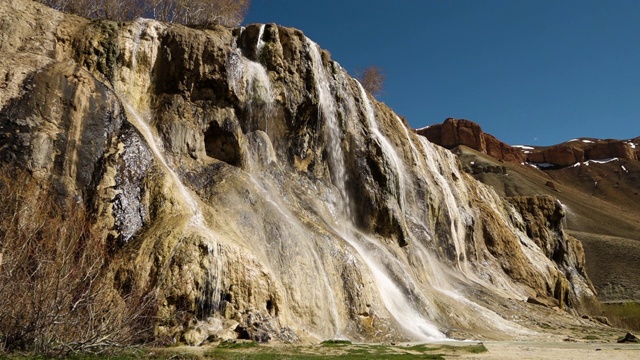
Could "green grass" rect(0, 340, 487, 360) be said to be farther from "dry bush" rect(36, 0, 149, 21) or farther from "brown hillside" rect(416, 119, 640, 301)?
"brown hillside" rect(416, 119, 640, 301)

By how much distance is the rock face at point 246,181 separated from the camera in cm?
1959

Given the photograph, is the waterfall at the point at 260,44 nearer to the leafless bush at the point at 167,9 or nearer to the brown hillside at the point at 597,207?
the leafless bush at the point at 167,9

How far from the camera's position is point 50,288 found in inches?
509

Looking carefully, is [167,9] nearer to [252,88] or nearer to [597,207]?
[252,88]

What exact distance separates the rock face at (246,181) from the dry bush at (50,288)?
1.37m

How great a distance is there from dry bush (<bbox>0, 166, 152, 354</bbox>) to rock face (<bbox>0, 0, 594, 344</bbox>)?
1370 millimetres

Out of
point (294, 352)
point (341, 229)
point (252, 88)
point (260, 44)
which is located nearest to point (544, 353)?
point (294, 352)

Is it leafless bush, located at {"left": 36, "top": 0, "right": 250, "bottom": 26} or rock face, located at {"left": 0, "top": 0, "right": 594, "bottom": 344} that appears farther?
leafless bush, located at {"left": 36, "top": 0, "right": 250, "bottom": 26}

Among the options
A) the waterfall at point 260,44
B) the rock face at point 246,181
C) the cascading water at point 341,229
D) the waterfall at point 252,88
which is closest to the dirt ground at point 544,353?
the cascading water at point 341,229

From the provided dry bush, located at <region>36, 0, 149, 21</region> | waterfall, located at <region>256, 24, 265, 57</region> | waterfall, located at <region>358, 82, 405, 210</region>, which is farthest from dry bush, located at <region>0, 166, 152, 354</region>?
dry bush, located at <region>36, 0, 149, 21</region>

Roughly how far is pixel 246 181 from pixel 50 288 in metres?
15.9

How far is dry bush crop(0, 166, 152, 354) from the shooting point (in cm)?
1238

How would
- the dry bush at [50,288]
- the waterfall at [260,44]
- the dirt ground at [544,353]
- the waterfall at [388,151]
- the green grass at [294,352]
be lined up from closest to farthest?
1. the dry bush at [50,288]
2. the green grass at [294,352]
3. the dirt ground at [544,353]
4. the waterfall at [260,44]
5. the waterfall at [388,151]

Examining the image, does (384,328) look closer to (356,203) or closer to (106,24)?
(356,203)
